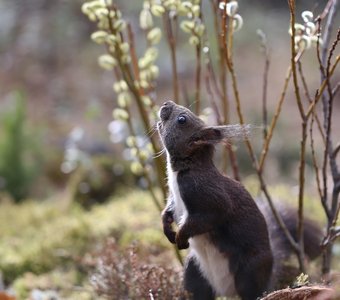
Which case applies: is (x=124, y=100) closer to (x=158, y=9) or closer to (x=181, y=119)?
(x=158, y=9)

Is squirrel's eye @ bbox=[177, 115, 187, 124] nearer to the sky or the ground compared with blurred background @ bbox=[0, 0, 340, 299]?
nearer to the sky

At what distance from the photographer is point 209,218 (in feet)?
8.36

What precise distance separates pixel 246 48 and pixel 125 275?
8834mm

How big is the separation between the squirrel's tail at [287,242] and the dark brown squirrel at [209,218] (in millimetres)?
208

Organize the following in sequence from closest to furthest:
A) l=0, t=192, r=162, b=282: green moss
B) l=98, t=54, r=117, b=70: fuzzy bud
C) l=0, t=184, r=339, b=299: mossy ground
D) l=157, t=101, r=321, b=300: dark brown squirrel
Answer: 1. l=157, t=101, r=321, b=300: dark brown squirrel
2. l=98, t=54, r=117, b=70: fuzzy bud
3. l=0, t=184, r=339, b=299: mossy ground
4. l=0, t=192, r=162, b=282: green moss

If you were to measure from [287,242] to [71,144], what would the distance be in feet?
10.3

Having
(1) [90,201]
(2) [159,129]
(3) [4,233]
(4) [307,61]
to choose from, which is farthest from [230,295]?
(4) [307,61]

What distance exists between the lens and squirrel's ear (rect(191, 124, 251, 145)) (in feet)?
8.49

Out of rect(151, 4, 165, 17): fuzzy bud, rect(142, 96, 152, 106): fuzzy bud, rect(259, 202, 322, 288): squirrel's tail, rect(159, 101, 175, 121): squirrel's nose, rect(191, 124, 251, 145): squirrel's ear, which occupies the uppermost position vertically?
rect(151, 4, 165, 17): fuzzy bud

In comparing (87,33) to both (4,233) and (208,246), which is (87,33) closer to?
(4,233)

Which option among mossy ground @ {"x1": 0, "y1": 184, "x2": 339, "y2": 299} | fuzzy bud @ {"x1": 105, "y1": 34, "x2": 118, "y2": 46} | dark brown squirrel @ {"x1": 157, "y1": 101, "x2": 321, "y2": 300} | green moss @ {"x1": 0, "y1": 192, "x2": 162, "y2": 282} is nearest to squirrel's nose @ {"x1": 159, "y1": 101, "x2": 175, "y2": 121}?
dark brown squirrel @ {"x1": 157, "y1": 101, "x2": 321, "y2": 300}

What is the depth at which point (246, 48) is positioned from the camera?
11.6 meters

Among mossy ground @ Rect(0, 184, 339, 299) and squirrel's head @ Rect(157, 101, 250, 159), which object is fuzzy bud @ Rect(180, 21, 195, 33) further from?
mossy ground @ Rect(0, 184, 339, 299)

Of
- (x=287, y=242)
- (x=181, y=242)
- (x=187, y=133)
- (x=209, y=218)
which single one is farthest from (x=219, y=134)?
(x=287, y=242)
